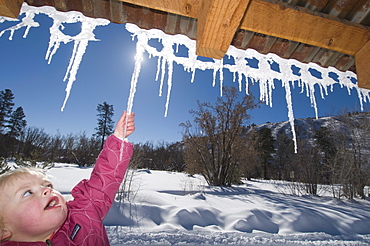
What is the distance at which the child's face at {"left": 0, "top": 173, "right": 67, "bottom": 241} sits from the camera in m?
0.87

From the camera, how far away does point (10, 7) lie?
4.10 ft

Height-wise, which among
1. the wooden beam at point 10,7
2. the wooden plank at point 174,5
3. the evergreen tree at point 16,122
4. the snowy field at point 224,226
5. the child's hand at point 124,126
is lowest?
the snowy field at point 224,226

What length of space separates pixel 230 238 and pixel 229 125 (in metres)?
9.06

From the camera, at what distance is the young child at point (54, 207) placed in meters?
0.87

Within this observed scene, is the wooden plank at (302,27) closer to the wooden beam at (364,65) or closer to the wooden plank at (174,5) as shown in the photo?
the wooden beam at (364,65)

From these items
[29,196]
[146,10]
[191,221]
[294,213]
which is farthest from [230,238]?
[146,10]

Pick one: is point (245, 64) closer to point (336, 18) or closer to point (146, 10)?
point (336, 18)

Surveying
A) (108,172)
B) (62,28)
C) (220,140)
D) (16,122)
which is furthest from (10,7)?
(16,122)

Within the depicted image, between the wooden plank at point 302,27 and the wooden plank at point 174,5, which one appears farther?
the wooden plank at point 302,27

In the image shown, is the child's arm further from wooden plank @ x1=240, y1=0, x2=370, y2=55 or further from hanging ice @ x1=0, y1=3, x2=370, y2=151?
wooden plank @ x1=240, y1=0, x2=370, y2=55

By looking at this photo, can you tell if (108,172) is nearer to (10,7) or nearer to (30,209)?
(30,209)

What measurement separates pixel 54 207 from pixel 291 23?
6.81ft

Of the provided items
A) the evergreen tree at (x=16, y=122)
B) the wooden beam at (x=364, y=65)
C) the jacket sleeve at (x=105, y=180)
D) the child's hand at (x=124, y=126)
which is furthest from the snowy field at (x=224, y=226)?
the evergreen tree at (x=16, y=122)

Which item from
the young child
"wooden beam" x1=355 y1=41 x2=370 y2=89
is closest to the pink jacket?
the young child
